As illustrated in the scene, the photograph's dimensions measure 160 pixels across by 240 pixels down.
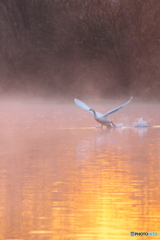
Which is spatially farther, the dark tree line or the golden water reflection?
the dark tree line

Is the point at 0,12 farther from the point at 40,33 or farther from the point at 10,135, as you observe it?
Result: the point at 10,135

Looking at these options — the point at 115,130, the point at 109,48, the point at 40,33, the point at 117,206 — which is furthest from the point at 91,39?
the point at 117,206

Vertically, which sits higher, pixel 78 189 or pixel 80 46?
pixel 80 46

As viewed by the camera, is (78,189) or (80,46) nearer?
(78,189)

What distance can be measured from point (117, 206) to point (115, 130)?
1126 cm

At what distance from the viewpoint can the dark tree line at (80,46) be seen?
4075cm

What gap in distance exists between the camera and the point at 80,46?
4344 centimetres

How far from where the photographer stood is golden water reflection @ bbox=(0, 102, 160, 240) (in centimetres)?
622

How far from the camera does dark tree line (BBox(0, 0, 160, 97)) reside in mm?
40750

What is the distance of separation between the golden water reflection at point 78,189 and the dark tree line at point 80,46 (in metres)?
26.8

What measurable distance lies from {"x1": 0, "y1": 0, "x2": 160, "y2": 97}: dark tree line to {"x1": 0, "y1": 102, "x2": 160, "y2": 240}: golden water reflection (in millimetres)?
26838

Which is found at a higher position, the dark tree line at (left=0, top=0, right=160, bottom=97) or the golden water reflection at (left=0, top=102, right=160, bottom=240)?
the dark tree line at (left=0, top=0, right=160, bottom=97)

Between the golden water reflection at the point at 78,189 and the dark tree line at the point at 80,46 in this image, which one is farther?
the dark tree line at the point at 80,46

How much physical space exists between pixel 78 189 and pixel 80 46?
117 feet
